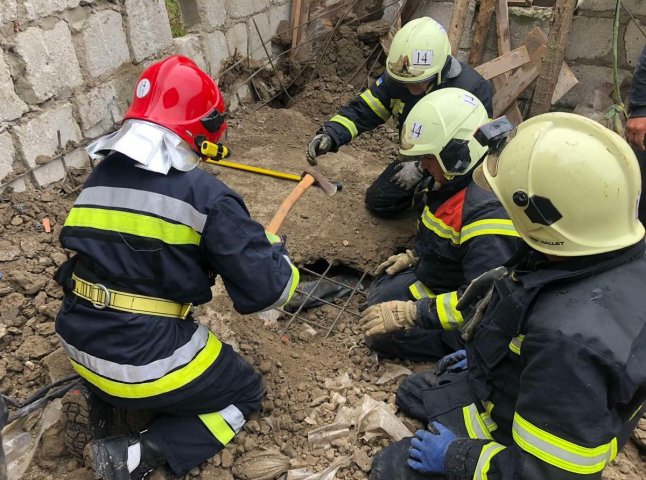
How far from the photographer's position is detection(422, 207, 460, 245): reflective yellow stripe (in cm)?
308

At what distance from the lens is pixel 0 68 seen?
139 inches

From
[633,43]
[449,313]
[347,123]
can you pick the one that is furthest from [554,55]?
[449,313]

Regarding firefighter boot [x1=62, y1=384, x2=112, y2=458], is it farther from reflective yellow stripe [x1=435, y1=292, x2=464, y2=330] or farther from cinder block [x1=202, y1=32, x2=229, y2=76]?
cinder block [x1=202, y1=32, x2=229, y2=76]

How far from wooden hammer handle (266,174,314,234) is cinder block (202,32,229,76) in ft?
9.01

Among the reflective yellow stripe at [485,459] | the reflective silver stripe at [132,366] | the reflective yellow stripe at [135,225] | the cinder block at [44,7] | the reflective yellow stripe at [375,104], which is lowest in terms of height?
the reflective yellow stripe at [485,459]

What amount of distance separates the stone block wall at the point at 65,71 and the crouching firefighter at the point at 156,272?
6.47 ft

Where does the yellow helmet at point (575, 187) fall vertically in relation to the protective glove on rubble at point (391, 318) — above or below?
above

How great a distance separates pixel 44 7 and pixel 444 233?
3.31 metres

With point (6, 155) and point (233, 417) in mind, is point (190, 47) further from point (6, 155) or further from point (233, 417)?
point (233, 417)

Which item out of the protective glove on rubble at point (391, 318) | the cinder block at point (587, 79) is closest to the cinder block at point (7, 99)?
the protective glove on rubble at point (391, 318)

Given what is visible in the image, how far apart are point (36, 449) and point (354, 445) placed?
1.59 meters

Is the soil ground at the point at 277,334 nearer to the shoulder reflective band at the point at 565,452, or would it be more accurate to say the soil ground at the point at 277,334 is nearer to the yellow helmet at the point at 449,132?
the shoulder reflective band at the point at 565,452

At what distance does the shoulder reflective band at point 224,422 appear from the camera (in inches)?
101

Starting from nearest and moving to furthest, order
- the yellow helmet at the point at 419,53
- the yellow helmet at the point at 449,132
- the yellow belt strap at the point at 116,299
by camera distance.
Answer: the yellow belt strap at the point at 116,299 < the yellow helmet at the point at 449,132 < the yellow helmet at the point at 419,53
